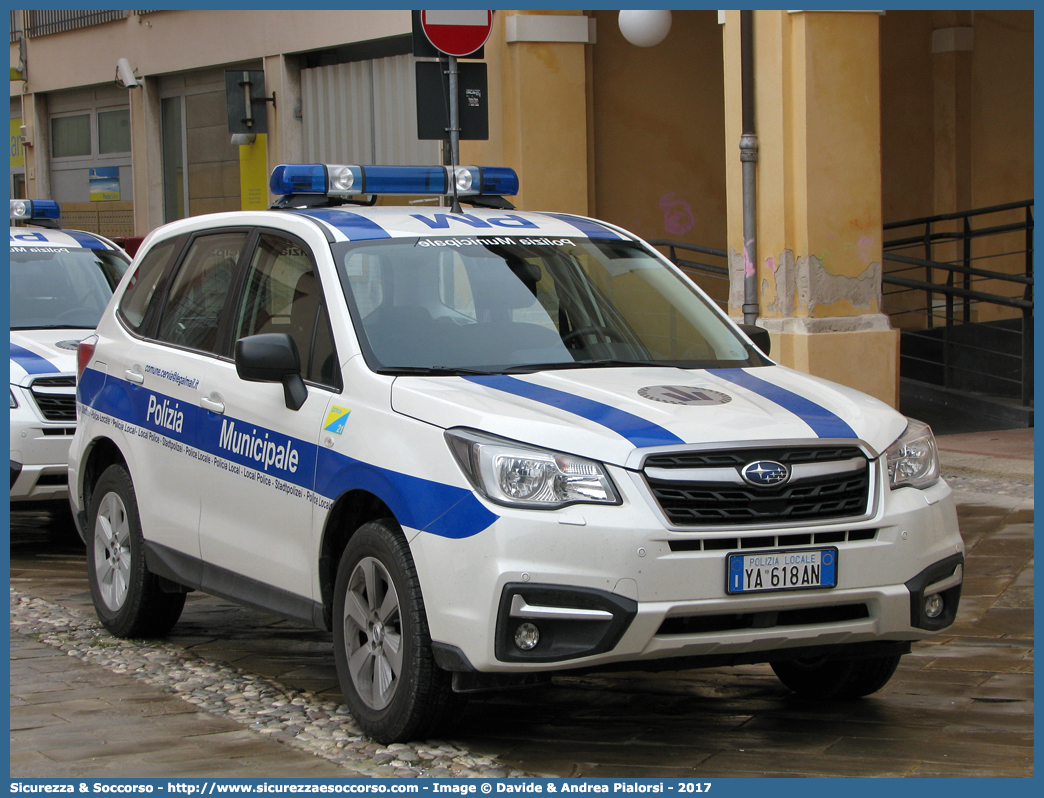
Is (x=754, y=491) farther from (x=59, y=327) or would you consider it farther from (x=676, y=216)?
(x=676, y=216)

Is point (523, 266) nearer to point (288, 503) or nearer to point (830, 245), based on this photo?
point (288, 503)

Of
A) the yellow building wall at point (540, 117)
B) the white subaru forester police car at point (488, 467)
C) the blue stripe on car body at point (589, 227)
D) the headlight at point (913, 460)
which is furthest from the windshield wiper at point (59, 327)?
the headlight at point (913, 460)

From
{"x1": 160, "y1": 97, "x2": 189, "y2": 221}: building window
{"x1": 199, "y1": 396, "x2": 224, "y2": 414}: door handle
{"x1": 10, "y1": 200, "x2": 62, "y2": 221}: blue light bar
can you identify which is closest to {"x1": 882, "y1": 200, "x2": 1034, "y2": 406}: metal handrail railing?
{"x1": 10, "y1": 200, "x2": 62, "y2": 221}: blue light bar

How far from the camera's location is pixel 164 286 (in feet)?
21.3

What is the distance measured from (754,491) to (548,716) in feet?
4.19

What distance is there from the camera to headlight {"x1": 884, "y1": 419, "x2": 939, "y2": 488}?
4707 mm

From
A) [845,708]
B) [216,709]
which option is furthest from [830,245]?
[216,709]

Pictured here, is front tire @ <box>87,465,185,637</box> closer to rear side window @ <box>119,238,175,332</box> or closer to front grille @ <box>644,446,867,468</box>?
rear side window @ <box>119,238,175,332</box>

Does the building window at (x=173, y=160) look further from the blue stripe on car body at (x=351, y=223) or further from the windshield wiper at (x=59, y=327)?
the blue stripe on car body at (x=351, y=223)

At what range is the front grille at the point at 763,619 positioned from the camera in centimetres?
435

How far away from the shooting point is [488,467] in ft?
14.2

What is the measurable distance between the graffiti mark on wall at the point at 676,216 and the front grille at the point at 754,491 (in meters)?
11.9

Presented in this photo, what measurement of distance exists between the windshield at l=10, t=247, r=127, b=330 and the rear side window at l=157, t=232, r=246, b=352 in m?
3.55
